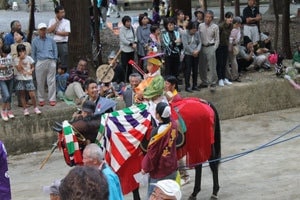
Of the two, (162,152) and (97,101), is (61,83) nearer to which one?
(97,101)

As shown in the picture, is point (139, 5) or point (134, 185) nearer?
point (134, 185)

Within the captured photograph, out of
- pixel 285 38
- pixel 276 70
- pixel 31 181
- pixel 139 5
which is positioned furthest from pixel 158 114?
pixel 139 5

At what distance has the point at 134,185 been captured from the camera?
8156 millimetres

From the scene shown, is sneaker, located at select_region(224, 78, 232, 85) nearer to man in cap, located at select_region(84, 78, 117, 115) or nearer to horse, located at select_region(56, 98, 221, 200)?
horse, located at select_region(56, 98, 221, 200)

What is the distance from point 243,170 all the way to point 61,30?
204 inches

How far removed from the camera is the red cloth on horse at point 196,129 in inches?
329

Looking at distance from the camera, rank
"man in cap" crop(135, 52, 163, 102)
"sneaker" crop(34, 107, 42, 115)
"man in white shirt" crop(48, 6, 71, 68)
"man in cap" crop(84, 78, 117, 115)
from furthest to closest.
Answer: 1. "man in white shirt" crop(48, 6, 71, 68)
2. "sneaker" crop(34, 107, 42, 115)
3. "man in cap" crop(135, 52, 163, 102)
4. "man in cap" crop(84, 78, 117, 115)

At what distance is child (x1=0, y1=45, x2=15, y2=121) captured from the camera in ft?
37.2

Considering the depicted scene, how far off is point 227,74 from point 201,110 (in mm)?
6304

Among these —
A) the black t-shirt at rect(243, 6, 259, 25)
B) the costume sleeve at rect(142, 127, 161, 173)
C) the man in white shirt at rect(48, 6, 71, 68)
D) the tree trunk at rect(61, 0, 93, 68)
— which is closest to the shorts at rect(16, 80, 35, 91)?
the man in white shirt at rect(48, 6, 71, 68)

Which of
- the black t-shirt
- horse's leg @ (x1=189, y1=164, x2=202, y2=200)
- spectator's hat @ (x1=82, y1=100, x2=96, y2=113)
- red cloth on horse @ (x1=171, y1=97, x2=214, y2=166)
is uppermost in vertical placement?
the black t-shirt

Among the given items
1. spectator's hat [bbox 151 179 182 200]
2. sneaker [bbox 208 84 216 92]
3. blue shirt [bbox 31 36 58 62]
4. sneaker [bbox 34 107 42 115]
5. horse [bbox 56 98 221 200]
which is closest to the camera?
spectator's hat [bbox 151 179 182 200]

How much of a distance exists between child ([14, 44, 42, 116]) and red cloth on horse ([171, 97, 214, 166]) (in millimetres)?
3941

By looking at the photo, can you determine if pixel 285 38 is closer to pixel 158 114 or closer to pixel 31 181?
pixel 31 181
